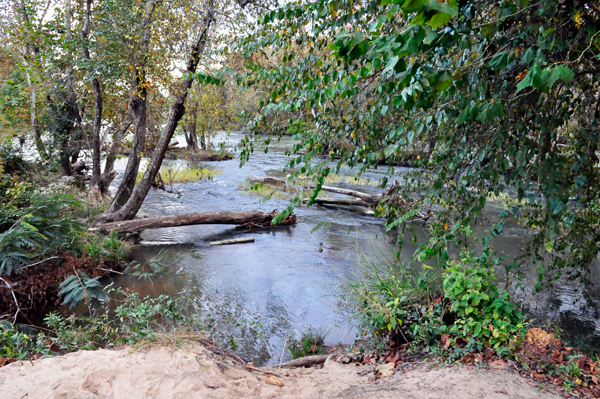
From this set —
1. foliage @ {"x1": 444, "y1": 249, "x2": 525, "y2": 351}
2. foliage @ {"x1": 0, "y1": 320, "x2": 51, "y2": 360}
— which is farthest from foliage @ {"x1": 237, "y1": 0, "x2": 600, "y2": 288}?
foliage @ {"x1": 0, "y1": 320, "x2": 51, "y2": 360}

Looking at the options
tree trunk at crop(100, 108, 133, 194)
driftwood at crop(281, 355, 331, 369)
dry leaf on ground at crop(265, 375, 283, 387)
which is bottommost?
driftwood at crop(281, 355, 331, 369)

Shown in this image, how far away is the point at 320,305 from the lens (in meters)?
6.51

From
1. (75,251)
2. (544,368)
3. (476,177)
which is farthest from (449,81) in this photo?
(75,251)

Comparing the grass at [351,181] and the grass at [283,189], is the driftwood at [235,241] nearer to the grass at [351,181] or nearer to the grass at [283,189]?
the grass at [283,189]

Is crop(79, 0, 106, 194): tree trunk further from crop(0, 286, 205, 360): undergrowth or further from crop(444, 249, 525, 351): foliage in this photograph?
crop(444, 249, 525, 351): foliage

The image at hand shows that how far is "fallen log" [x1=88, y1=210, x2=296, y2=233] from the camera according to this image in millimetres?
9188

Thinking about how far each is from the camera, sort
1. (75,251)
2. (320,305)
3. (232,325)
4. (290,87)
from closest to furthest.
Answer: (290,87) < (232,325) < (320,305) < (75,251)

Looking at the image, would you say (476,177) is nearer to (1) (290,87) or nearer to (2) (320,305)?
(1) (290,87)

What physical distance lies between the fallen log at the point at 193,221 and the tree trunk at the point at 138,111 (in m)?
1.07

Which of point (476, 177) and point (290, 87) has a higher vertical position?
point (290, 87)

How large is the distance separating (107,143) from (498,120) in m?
12.5

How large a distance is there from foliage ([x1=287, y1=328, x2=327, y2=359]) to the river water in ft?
0.59

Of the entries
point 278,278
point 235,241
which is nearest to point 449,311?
point 278,278

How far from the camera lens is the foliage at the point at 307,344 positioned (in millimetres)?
4930
